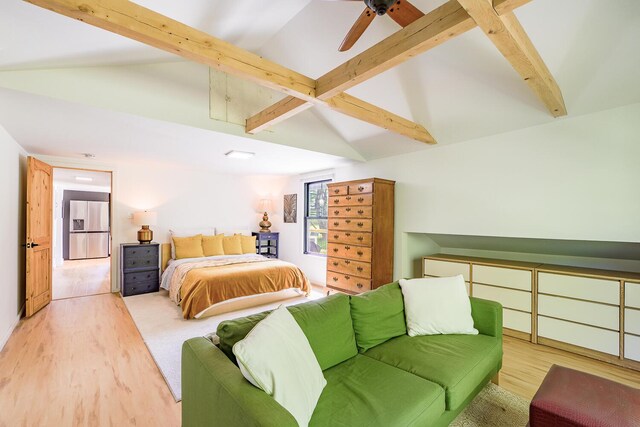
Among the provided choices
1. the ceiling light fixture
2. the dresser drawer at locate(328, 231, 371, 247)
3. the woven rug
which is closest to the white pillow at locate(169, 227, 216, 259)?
the ceiling light fixture

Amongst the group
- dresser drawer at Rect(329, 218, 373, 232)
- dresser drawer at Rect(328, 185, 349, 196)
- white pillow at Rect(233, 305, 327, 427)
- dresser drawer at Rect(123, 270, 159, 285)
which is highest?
dresser drawer at Rect(328, 185, 349, 196)

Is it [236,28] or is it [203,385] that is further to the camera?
[236,28]

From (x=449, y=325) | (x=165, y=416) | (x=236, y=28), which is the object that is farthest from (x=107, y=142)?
(x=449, y=325)

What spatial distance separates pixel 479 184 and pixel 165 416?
3668 mm

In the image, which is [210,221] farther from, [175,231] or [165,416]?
[165,416]

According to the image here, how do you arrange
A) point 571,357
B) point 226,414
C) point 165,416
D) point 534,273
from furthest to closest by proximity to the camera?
point 534,273
point 571,357
point 165,416
point 226,414

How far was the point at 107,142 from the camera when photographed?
3543 millimetres

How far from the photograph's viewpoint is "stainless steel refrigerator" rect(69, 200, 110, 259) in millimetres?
8477

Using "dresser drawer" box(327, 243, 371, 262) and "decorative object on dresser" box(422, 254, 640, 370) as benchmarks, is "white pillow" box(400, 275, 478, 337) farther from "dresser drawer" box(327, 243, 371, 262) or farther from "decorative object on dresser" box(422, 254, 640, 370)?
"dresser drawer" box(327, 243, 371, 262)

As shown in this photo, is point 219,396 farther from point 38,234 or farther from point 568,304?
point 38,234

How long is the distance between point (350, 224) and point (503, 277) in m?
1.92

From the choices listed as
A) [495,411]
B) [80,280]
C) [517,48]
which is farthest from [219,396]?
[80,280]

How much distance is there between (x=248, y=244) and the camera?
5.68 metres

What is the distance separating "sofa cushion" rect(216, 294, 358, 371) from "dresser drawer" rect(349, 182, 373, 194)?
2.12 m
